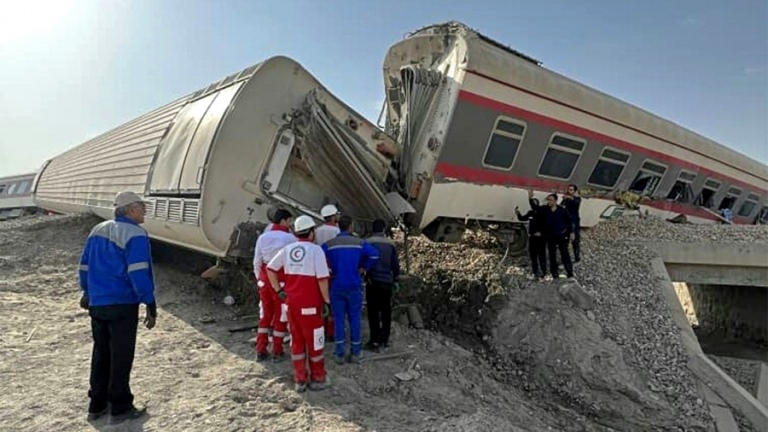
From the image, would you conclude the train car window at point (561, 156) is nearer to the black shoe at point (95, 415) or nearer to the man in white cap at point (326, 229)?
the man in white cap at point (326, 229)

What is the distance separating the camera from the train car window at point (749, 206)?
15.2 m

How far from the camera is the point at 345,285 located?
4.79 meters

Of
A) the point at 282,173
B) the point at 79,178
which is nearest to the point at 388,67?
the point at 282,173

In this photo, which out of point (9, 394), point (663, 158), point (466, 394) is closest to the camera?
point (9, 394)

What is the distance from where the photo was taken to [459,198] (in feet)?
23.2

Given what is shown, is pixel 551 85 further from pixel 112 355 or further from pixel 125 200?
pixel 112 355

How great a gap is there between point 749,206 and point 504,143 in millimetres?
13136

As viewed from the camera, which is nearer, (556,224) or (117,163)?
(556,224)

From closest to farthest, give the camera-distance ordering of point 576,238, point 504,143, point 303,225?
point 303,225 → point 504,143 → point 576,238

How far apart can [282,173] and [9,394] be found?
10.8ft

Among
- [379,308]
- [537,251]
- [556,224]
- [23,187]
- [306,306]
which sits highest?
[556,224]

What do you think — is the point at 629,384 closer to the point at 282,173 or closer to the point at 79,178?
the point at 282,173

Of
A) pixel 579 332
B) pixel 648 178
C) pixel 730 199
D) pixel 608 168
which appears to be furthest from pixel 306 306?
pixel 730 199

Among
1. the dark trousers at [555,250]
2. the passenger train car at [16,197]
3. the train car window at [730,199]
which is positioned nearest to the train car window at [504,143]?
the dark trousers at [555,250]
